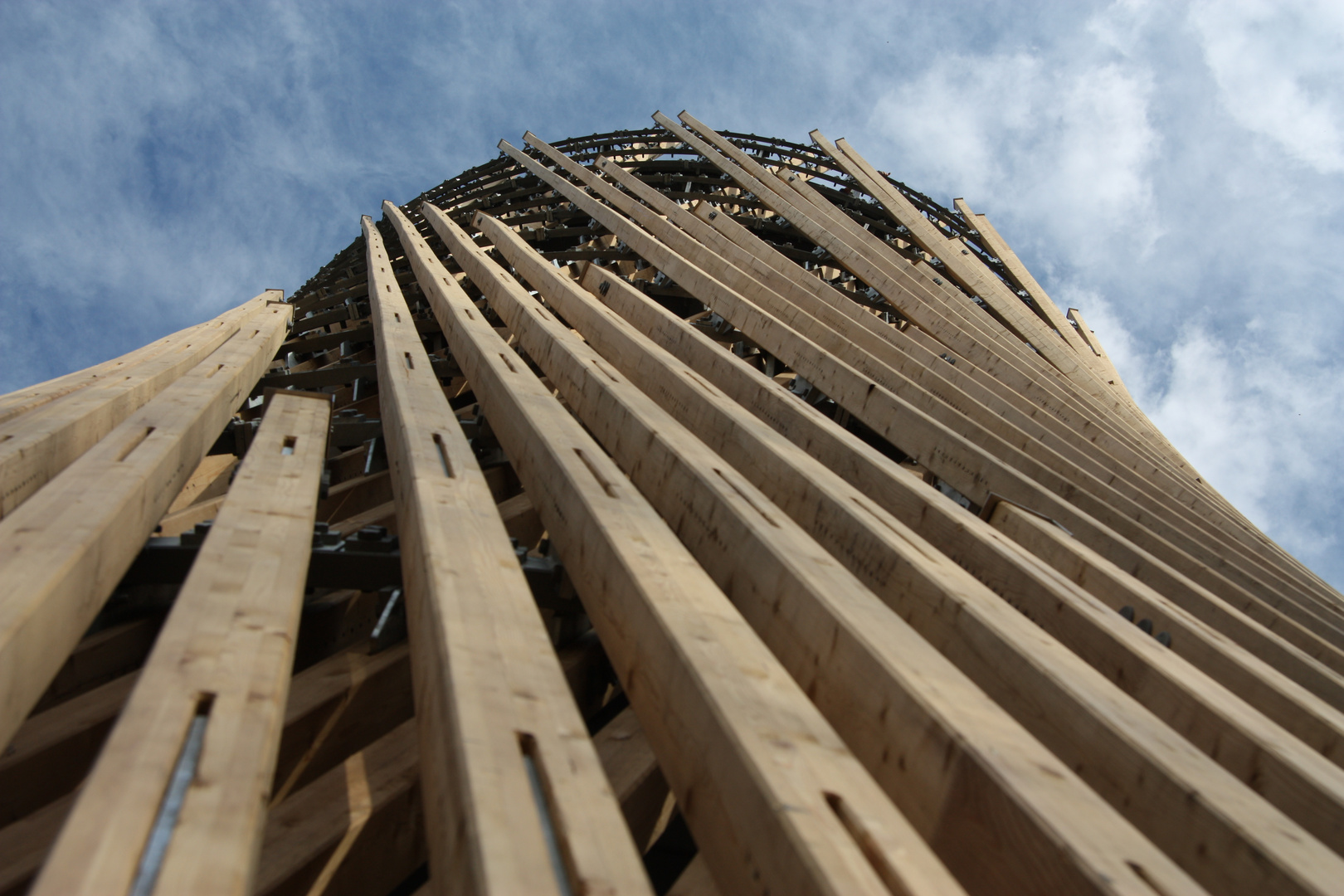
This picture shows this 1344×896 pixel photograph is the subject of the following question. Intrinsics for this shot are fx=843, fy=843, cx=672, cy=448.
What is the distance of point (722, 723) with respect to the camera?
153 centimetres

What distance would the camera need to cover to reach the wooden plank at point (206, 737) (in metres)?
1.11

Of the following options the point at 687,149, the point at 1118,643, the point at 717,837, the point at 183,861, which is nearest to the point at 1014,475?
the point at 1118,643

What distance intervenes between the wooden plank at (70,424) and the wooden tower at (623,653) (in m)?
0.02

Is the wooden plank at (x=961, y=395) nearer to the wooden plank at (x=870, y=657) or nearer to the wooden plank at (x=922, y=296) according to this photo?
the wooden plank at (x=922, y=296)

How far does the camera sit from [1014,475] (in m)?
3.74

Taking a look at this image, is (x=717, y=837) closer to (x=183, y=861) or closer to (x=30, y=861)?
(x=183, y=861)

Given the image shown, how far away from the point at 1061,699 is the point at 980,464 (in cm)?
209

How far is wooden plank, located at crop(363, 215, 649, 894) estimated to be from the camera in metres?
1.24

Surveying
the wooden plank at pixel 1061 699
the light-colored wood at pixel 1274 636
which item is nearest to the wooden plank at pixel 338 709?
the wooden plank at pixel 1061 699

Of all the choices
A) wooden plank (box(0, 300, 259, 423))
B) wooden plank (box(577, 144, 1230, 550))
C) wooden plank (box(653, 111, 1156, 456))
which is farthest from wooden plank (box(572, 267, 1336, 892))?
wooden plank (box(653, 111, 1156, 456))

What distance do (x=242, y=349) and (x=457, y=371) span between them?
57.8 inches

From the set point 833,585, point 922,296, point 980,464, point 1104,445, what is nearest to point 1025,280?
point 922,296

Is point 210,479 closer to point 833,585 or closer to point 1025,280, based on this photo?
point 833,585

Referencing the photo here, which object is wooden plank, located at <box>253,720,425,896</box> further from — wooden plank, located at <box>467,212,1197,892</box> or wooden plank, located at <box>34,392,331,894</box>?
wooden plank, located at <box>467,212,1197,892</box>
